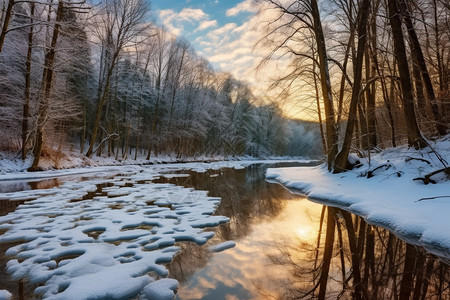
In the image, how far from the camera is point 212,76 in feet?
127

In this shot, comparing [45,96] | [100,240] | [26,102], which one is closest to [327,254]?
[100,240]

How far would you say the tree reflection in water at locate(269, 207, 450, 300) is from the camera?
2555mm

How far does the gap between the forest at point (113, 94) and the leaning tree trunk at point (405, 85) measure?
678cm

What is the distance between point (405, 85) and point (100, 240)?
953 cm

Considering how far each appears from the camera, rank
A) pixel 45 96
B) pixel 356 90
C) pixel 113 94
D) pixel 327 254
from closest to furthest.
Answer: pixel 327 254, pixel 356 90, pixel 45 96, pixel 113 94

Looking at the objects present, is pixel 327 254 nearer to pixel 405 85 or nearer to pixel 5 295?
pixel 5 295

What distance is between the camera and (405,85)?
8086 millimetres

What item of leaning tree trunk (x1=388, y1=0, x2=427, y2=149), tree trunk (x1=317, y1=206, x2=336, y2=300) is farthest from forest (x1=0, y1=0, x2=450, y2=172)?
tree trunk (x1=317, y1=206, x2=336, y2=300)

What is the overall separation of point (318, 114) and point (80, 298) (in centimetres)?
1545

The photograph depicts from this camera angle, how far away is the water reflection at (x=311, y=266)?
2592mm

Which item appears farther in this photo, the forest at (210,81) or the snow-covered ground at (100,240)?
the forest at (210,81)

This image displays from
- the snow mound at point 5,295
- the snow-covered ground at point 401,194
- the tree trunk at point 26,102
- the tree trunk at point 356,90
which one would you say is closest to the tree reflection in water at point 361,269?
the snow-covered ground at point 401,194

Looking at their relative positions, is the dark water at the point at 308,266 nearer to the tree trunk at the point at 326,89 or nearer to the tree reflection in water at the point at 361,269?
the tree reflection in water at the point at 361,269

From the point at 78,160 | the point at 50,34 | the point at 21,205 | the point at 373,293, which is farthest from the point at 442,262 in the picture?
the point at 78,160
